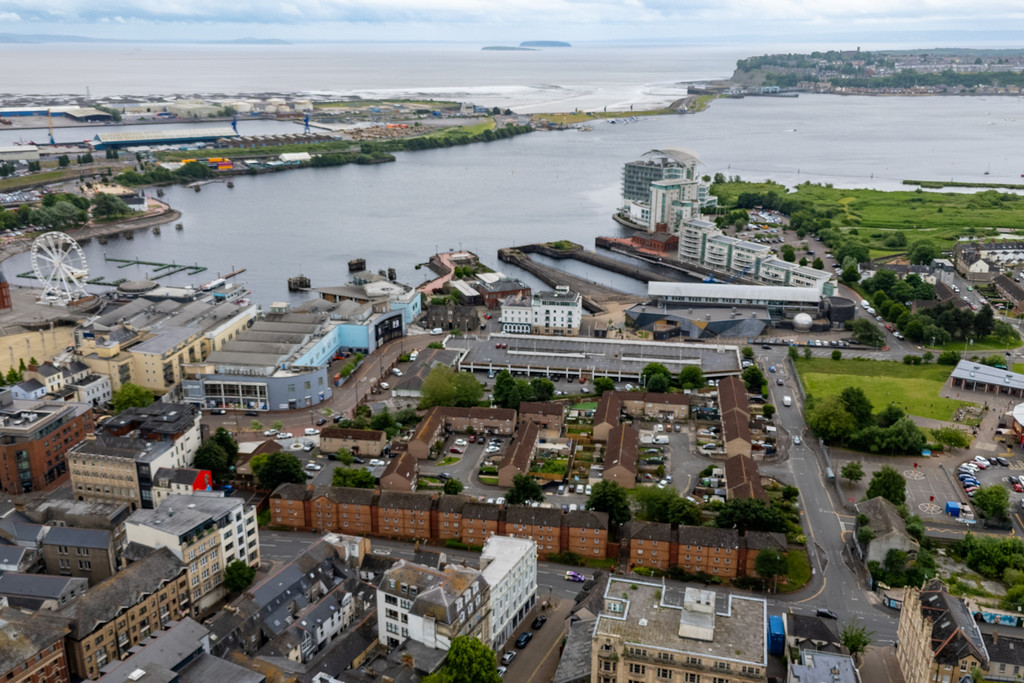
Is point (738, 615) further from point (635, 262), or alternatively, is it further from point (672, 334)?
point (635, 262)

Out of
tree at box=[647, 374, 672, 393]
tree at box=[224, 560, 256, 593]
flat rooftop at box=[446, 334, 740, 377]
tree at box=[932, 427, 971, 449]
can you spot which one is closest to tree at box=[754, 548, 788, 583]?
tree at box=[932, 427, 971, 449]

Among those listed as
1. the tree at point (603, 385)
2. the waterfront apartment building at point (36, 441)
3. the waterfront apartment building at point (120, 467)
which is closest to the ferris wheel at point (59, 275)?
the waterfront apartment building at point (36, 441)

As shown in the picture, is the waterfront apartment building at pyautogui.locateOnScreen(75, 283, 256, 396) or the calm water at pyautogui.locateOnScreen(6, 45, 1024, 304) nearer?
the waterfront apartment building at pyautogui.locateOnScreen(75, 283, 256, 396)

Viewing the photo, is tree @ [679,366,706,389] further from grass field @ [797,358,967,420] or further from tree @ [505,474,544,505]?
tree @ [505,474,544,505]

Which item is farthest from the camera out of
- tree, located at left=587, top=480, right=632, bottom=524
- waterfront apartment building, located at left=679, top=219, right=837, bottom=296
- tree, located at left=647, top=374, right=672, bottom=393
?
waterfront apartment building, located at left=679, top=219, right=837, bottom=296

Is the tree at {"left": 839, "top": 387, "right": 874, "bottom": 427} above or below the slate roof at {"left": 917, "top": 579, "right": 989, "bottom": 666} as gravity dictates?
below

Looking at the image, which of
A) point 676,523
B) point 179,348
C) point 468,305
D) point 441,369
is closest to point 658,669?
point 676,523

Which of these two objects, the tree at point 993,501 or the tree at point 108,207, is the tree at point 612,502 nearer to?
the tree at point 993,501

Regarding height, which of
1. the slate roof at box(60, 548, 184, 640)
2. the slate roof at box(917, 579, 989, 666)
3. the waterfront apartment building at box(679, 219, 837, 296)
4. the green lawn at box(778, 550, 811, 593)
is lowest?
the green lawn at box(778, 550, 811, 593)
